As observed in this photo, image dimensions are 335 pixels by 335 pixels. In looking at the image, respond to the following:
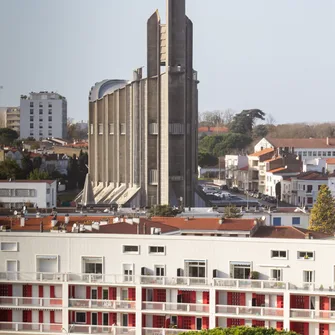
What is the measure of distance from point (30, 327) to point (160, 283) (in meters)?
1.45

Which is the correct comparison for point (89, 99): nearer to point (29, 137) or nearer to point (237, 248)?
point (29, 137)

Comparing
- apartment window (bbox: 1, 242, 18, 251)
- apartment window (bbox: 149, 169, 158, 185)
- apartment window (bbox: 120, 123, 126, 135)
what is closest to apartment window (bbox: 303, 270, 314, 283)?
apartment window (bbox: 1, 242, 18, 251)

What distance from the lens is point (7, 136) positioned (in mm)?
48969

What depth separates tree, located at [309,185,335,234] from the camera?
82.4ft

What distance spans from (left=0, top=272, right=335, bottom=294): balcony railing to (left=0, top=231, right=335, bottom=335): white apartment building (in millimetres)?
11

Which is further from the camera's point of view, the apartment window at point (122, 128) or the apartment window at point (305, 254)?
the apartment window at point (122, 128)

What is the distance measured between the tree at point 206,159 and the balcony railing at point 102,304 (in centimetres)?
3621

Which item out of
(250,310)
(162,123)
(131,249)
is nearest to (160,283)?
(131,249)

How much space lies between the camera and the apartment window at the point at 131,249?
1585 cm

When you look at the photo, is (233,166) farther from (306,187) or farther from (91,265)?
(91,265)

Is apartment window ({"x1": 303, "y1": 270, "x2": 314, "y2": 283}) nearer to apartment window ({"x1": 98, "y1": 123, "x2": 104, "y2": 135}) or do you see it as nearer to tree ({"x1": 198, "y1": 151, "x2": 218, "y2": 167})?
apartment window ({"x1": 98, "y1": 123, "x2": 104, "y2": 135})

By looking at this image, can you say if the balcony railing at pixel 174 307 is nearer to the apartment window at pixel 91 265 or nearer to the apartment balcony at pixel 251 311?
the apartment balcony at pixel 251 311

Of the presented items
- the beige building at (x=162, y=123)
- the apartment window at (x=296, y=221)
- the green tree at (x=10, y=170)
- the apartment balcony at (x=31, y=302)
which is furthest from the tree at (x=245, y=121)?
the apartment balcony at (x=31, y=302)

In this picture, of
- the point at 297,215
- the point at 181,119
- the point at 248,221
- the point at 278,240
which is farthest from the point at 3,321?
the point at 181,119
